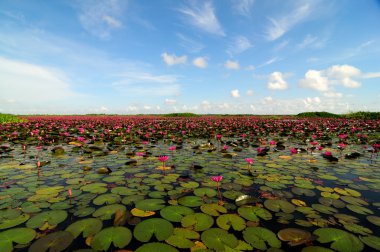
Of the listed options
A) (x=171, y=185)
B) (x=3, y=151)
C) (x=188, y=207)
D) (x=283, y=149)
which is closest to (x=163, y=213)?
(x=188, y=207)

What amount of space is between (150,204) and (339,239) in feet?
7.51

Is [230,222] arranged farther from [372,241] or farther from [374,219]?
[374,219]

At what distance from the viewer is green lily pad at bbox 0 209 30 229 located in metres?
2.38

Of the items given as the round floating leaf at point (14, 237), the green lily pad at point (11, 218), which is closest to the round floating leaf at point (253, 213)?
the round floating leaf at point (14, 237)

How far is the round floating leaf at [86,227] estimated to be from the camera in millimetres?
2227

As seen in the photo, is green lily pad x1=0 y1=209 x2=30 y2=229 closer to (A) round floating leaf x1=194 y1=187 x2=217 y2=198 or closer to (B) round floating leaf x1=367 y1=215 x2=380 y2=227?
(A) round floating leaf x1=194 y1=187 x2=217 y2=198

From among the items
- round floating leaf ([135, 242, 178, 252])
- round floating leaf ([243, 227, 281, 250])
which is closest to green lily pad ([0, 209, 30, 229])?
round floating leaf ([135, 242, 178, 252])

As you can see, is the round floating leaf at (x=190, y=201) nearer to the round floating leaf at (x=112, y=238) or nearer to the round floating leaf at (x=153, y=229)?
the round floating leaf at (x=153, y=229)

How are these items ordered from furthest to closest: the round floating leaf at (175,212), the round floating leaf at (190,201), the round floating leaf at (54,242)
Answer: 1. the round floating leaf at (190,201)
2. the round floating leaf at (175,212)
3. the round floating leaf at (54,242)

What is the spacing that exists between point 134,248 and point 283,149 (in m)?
6.47

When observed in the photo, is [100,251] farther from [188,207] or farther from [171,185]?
[171,185]

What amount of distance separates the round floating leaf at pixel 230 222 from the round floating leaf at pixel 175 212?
1.40 feet

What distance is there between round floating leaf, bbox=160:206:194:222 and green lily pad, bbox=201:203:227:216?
7.4 inches

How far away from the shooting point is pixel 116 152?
6715 mm
